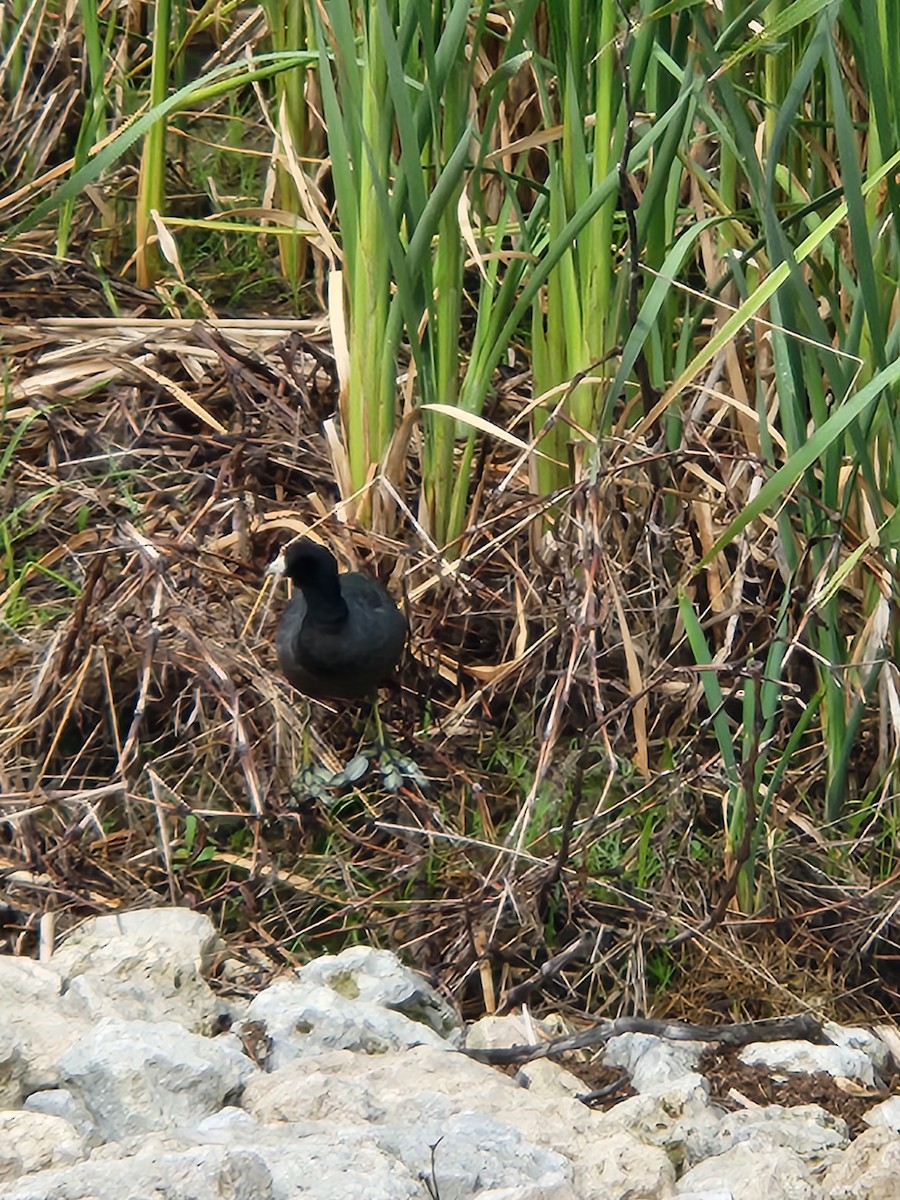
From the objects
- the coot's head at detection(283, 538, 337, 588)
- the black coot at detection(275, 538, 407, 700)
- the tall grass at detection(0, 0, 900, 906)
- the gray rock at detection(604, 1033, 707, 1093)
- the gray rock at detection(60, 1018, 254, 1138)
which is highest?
the tall grass at detection(0, 0, 900, 906)

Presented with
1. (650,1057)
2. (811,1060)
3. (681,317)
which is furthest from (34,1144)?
(681,317)

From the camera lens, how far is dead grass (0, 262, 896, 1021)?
271 cm

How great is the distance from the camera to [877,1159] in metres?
2.01

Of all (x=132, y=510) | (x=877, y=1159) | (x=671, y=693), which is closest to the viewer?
(x=877, y=1159)

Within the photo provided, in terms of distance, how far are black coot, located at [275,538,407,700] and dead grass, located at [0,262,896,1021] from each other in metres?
0.11

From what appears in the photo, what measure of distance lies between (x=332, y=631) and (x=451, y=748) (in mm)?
Result: 370

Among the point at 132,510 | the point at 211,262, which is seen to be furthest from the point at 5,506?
the point at 211,262

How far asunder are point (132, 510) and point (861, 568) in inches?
55.2

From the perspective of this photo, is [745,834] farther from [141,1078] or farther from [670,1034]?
[141,1078]

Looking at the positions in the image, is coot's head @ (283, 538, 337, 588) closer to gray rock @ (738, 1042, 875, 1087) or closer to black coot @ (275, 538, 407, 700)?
black coot @ (275, 538, 407, 700)

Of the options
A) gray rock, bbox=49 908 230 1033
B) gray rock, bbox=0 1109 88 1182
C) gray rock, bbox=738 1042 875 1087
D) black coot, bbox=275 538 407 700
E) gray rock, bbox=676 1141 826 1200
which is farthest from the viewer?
black coot, bbox=275 538 407 700

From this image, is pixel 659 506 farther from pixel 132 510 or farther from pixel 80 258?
pixel 80 258

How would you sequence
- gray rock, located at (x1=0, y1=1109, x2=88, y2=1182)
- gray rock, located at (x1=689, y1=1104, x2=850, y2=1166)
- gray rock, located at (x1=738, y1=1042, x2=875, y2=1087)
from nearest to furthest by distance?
gray rock, located at (x1=0, y1=1109, x2=88, y2=1182) → gray rock, located at (x1=689, y1=1104, x2=850, y2=1166) → gray rock, located at (x1=738, y1=1042, x2=875, y2=1087)

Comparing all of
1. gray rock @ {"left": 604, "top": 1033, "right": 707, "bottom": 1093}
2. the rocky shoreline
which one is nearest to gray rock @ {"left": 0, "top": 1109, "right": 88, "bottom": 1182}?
the rocky shoreline
